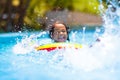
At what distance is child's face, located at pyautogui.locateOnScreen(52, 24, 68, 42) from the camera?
19.9 feet

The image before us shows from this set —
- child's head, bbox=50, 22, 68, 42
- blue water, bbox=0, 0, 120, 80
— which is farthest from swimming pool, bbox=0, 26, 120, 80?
child's head, bbox=50, 22, 68, 42

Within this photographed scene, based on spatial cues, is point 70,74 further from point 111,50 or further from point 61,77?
point 111,50

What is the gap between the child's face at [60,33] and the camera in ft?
19.9

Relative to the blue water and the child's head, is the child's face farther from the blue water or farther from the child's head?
the blue water

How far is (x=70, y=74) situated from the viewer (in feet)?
16.2

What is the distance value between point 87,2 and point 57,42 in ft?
23.2

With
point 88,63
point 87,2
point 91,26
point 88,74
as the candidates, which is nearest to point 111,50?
point 88,63

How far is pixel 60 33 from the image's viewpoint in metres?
6.09

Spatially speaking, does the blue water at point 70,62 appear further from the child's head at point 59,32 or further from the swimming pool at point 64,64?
the child's head at point 59,32

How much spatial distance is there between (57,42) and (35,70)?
1047mm

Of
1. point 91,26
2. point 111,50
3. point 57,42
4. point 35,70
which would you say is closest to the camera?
point 35,70

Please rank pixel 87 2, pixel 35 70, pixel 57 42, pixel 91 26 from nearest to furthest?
1. pixel 35 70
2. pixel 57 42
3. pixel 91 26
4. pixel 87 2

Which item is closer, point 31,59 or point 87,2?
point 31,59

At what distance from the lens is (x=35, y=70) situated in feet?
17.0
